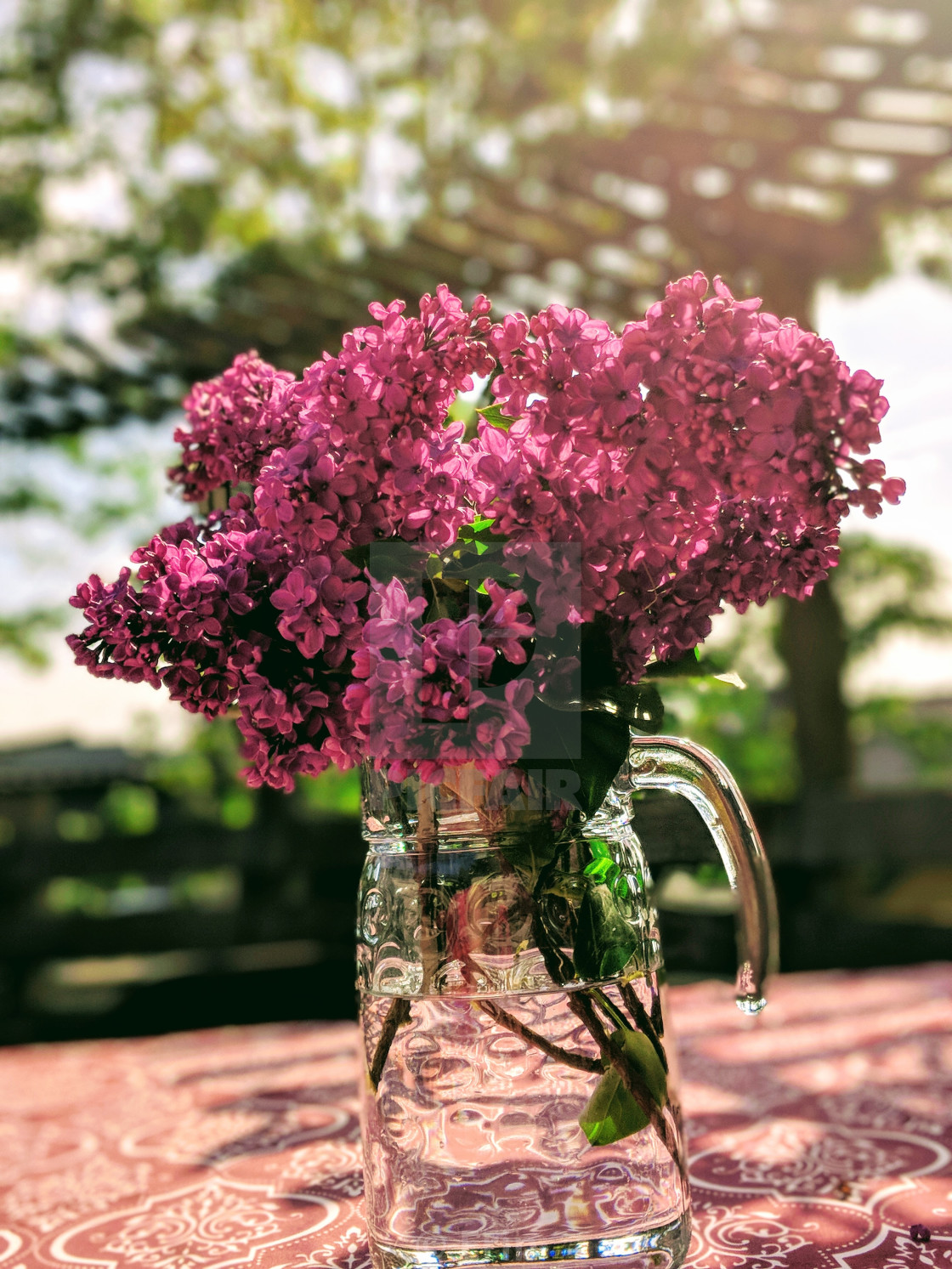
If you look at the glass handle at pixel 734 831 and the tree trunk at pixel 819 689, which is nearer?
the glass handle at pixel 734 831

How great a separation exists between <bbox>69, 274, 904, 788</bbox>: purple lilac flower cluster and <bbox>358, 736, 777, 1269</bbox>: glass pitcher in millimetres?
93

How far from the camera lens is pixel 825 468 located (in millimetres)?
546

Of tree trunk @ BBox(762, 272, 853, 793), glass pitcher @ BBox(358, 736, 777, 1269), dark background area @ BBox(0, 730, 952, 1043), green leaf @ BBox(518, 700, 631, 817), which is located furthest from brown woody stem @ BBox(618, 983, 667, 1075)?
tree trunk @ BBox(762, 272, 853, 793)

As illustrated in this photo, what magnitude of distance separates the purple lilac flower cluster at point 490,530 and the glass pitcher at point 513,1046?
0.09 m

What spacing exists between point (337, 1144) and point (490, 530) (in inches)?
26.7

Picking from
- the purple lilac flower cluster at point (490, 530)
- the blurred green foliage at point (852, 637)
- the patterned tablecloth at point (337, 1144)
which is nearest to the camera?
the purple lilac flower cluster at point (490, 530)

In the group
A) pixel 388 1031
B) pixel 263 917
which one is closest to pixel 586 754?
pixel 388 1031

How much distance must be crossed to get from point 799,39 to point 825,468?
230 centimetres

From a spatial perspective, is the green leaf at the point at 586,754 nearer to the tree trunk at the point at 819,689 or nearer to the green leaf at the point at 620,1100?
the green leaf at the point at 620,1100

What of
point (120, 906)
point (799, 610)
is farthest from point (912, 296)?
point (120, 906)

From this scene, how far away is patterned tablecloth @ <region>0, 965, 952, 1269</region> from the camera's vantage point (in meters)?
0.77

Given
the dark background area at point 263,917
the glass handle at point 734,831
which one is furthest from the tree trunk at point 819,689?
the glass handle at point 734,831

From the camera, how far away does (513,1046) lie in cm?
64

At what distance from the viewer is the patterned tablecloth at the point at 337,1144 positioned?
30.2 inches
